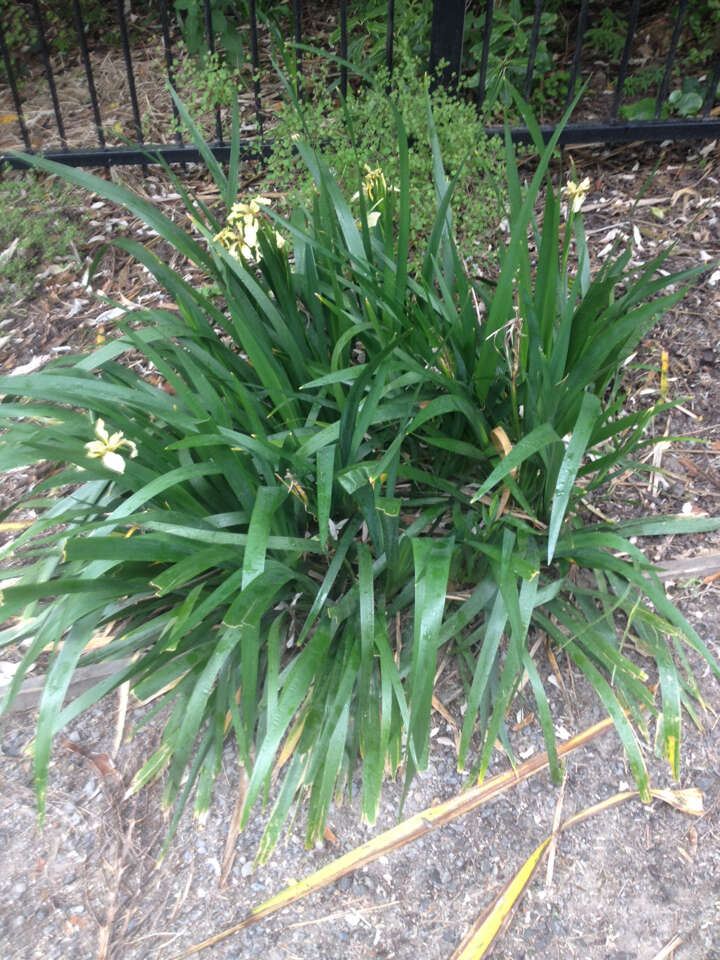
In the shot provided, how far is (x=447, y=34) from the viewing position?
2926 millimetres

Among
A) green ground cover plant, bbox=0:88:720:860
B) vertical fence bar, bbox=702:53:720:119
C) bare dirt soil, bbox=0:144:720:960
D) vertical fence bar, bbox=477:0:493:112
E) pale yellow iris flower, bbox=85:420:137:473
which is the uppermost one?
vertical fence bar, bbox=477:0:493:112

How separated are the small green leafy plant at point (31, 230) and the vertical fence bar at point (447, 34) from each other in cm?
141

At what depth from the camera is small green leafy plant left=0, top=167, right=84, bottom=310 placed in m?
3.03

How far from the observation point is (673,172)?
10.5 feet

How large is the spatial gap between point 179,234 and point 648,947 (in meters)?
1.85

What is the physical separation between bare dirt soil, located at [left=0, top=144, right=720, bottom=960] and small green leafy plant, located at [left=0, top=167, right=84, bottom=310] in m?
1.71

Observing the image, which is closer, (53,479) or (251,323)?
(53,479)

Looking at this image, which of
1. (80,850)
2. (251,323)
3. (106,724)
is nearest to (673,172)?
(251,323)

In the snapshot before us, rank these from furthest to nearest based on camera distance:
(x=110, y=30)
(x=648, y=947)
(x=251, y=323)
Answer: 1. (x=110, y=30)
2. (x=251, y=323)
3. (x=648, y=947)

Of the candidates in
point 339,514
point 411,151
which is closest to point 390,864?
point 339,514

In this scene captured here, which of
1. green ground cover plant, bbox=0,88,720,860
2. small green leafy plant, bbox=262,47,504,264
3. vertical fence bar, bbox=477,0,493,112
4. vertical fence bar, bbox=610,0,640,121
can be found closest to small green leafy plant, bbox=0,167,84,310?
small green leafy plant, bbox=262,47,504,264

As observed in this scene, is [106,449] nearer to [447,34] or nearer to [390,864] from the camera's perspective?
[390,864]

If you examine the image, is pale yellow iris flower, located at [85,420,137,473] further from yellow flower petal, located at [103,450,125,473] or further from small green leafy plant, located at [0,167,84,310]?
small green leafy plant, located at [0,167,84,310]

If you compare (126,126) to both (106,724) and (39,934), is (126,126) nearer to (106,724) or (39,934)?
(106,724)
